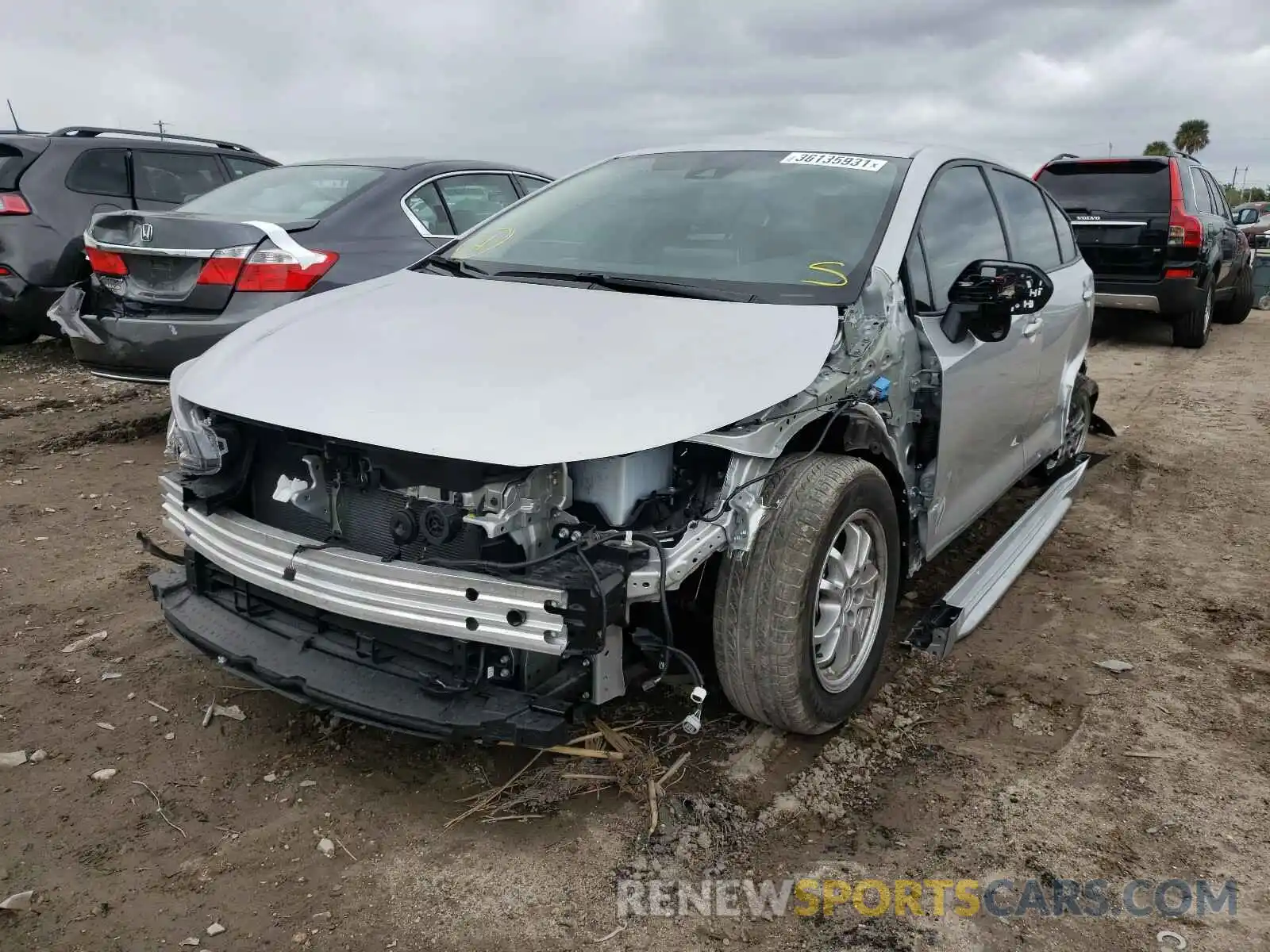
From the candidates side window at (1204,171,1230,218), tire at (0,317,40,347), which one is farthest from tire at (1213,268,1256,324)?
tire at (0,317,40,347)

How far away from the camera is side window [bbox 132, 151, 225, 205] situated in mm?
8141

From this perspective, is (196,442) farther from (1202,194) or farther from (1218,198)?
(1218,198)

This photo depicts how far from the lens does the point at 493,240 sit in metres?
3.72

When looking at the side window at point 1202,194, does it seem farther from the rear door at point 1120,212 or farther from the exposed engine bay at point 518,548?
the exposed engine bay at point 518,548

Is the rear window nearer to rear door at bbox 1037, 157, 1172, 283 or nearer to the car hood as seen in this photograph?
rear door at bbox 1037, 157, 1172, 283

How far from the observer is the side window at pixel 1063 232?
4.96m

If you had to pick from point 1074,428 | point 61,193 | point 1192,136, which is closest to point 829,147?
point 1074,428

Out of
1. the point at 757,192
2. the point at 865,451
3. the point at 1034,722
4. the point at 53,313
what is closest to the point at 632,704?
the point at 865,451

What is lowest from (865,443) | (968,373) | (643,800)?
(643,800)

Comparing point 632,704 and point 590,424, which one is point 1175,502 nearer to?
point 632,704

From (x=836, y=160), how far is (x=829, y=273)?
724 mm

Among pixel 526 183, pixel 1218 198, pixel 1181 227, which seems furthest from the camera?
pixel 1218 198

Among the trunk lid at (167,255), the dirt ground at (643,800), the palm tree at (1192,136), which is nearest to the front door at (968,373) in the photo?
the dirt ground at (643,800)

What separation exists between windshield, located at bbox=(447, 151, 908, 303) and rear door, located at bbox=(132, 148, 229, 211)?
5.69 metres
